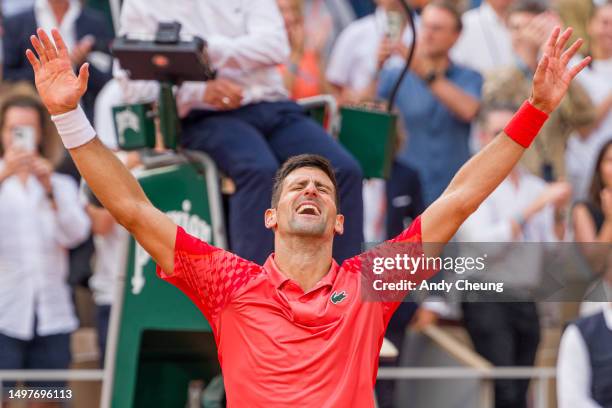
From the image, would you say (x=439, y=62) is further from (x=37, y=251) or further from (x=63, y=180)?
(x=37, y=251)

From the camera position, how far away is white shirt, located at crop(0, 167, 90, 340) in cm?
801

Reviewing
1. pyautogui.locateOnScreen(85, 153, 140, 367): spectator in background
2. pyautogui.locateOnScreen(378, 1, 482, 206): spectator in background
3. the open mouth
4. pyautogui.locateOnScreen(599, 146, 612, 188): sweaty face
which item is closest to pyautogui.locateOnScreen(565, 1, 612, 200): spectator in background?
pyautogui.locateOnScreen(599, 146, 612, 188): sweaty face

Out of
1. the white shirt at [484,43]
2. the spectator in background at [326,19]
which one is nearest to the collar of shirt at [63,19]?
the spectator in background at [326,19]

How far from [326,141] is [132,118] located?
→ 0.90m

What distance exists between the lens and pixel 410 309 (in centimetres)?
838

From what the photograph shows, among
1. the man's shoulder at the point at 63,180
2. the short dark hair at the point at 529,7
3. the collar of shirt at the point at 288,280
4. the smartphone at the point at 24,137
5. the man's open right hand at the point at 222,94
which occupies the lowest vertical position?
the collar of shirt at the point at 288,280

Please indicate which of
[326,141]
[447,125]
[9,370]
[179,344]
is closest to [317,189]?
[326,141]

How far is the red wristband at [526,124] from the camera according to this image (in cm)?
517

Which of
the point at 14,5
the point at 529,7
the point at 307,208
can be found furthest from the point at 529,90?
the point at 307,208

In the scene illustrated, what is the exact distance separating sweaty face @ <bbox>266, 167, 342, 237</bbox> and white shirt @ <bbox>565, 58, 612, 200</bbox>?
14.6ft

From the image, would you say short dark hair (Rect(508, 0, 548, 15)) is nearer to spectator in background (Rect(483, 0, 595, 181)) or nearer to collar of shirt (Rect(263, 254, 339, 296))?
spectator in background (Rect(483, 0, 595, 181))

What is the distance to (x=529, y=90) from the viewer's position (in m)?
9.23

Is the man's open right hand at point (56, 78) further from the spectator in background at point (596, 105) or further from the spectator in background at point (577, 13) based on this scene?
the spectator in background at point (577, 13)

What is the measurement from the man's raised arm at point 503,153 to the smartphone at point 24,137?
356 cm
